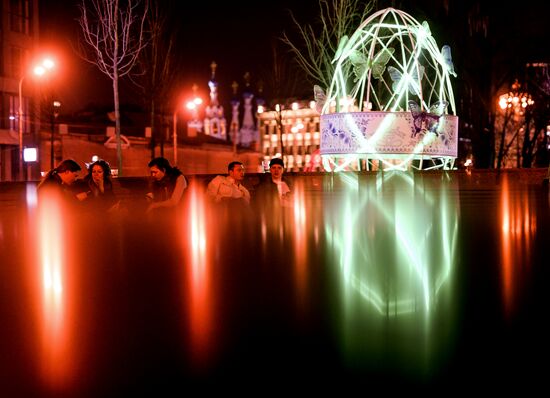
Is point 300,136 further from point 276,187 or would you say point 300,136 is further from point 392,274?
point 392,274

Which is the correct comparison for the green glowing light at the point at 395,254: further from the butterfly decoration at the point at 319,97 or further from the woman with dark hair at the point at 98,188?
the butterfly decoration at the point at 319,97

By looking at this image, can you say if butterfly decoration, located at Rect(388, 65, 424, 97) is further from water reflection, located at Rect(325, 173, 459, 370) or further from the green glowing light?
water reflection, located at Rect(325, 173, 459, 370)

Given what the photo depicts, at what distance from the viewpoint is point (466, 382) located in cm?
327

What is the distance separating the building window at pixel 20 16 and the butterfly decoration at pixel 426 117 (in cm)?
3416

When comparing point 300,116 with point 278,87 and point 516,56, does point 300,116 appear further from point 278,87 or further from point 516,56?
point 516,56

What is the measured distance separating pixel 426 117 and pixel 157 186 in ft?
59.0

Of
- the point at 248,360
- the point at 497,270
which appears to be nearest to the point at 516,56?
the point at 497,270

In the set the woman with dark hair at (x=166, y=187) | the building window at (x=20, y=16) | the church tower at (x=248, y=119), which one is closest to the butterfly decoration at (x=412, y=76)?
the woman with dark hair at (x=166, y=187)

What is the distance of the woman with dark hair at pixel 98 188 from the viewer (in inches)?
501

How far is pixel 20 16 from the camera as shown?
55.4m

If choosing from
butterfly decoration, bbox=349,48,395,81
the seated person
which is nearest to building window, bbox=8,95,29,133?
butterfly decoration, bbox=349,48,395,81

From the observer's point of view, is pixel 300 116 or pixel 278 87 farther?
pixel 300 116

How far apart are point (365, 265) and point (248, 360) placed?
299 centimetres

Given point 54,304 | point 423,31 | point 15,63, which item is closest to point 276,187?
point 54,304
